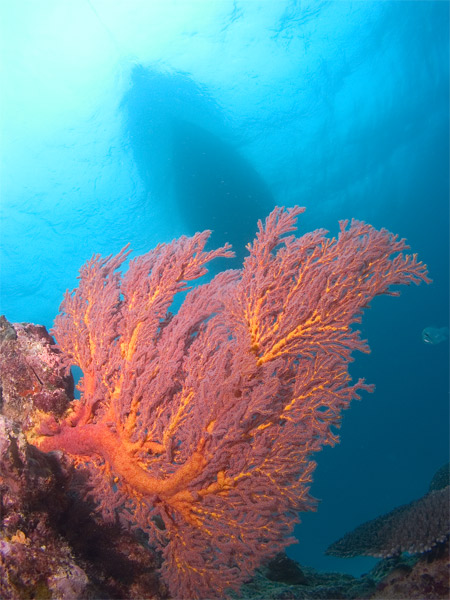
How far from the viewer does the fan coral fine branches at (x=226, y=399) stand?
3215mm

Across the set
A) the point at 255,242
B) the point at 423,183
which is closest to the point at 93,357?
the point at 255,242

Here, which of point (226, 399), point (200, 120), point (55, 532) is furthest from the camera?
point (200, 120)

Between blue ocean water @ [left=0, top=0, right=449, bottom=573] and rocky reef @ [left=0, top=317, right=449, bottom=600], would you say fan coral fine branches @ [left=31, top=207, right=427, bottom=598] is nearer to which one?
rocky reef @ [left=0, top=317, right=449, bottom=600]

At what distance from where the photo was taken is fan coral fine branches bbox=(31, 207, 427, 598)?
10.5ft

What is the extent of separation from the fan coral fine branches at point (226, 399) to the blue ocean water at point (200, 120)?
2340 centimetres

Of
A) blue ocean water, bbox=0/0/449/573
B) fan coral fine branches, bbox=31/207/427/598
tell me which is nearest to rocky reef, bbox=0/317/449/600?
fan coral fine branches, bbox=31/207/427/598

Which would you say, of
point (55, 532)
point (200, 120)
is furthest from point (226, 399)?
point (200, 120)

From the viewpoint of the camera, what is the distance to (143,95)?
25.8 metres

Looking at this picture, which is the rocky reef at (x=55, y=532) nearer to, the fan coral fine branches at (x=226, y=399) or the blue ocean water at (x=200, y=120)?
the fan coral fine branches at (x=226, y=399)

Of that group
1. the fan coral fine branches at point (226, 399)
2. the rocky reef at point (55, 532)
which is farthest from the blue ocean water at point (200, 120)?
the fan coral fine branches at point (226, 399)

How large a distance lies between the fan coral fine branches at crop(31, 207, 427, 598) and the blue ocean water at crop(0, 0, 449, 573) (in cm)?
2340

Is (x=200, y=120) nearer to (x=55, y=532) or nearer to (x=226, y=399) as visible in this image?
(x=226, y=399)

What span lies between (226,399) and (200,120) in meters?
30.5

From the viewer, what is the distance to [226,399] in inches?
128
